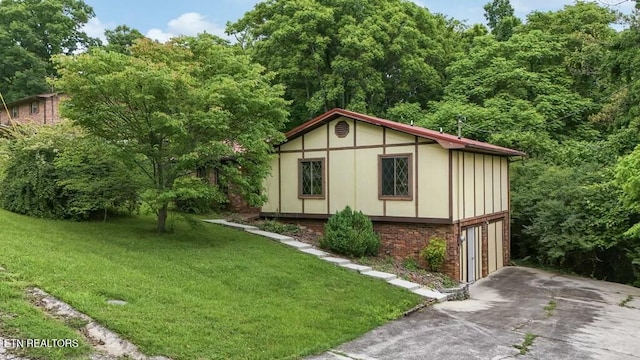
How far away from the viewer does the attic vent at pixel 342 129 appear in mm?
14383

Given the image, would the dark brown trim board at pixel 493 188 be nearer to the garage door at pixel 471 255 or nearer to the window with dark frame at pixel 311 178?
the garage door at pixel 471 255

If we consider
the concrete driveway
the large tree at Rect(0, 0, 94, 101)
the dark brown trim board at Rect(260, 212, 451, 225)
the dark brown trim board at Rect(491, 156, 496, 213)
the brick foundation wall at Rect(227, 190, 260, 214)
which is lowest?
the concrete driveway

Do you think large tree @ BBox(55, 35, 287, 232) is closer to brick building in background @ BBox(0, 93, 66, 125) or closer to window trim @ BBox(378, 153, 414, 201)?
window trim @ BBox(378, 153, 414, 201)

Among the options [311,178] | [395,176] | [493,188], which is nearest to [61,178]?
[311,178]

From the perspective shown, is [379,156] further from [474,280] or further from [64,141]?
[64,141]

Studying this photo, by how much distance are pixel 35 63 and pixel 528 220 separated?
3982 centimetres

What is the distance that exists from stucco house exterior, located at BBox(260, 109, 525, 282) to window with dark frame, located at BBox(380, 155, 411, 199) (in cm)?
3

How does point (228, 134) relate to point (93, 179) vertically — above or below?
above

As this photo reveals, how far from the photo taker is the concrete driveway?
283 inches

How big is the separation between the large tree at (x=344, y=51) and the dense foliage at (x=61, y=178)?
12.3m

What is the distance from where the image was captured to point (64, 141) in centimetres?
1160

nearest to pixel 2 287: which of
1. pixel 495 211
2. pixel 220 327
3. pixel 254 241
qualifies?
pixel 220 327

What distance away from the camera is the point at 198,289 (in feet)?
26.2

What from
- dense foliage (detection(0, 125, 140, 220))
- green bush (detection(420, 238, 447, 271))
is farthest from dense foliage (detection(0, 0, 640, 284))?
green bush (detection(420, 238, 447, 271))
